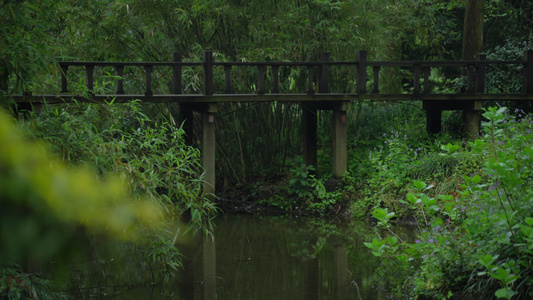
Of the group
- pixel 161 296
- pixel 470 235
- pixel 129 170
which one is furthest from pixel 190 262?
pixel 470 235

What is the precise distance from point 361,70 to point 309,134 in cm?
149

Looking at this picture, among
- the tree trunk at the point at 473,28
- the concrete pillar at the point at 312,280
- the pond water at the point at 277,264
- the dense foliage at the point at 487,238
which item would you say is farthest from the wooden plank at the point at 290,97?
the dense foliage at the point at 487,238

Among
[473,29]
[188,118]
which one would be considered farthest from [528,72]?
[188,118]

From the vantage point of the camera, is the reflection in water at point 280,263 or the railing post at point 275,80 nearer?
the reflection in water at point 280,263

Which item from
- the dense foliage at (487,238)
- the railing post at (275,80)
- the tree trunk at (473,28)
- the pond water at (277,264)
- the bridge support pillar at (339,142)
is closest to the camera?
the dense foliage at (487,238)

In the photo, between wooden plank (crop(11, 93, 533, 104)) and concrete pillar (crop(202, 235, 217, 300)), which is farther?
wooden plank (crop(11, 93, 533, 104))

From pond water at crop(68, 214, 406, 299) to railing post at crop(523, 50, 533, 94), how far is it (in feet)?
11.8

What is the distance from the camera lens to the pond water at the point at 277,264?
687cm

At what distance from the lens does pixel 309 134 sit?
1209 centimetres

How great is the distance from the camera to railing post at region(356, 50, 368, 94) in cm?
1124

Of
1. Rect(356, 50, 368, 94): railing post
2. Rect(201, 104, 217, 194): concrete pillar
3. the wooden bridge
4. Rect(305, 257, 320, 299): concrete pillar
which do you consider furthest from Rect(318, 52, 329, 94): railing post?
Rect(305, 257, 320, 299): concrete pillar

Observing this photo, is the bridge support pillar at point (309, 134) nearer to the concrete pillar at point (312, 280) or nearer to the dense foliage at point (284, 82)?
the dense foliage at point (284, 82)

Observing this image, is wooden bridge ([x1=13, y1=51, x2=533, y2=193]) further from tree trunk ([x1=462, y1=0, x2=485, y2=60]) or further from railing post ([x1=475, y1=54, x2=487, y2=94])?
tree trunk ([x1=462, y1=0, x2=485, y2=60])

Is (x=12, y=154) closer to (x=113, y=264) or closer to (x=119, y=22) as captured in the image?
(x=113, y=264)
